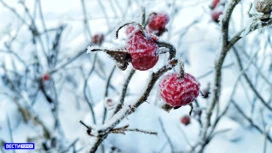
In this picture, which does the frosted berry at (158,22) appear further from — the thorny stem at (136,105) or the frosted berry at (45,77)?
the frosted berry at (45,77)

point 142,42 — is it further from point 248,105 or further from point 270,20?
point 248,105

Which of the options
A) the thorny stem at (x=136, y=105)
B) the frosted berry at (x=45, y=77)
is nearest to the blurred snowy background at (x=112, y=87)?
the frosted berry at (x=45, y=77)

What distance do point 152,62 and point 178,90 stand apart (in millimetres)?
66

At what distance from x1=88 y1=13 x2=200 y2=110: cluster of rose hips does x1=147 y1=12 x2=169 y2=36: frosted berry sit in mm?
276

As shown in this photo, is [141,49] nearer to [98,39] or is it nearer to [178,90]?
[178,90]

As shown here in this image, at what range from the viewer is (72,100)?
8.72 ft

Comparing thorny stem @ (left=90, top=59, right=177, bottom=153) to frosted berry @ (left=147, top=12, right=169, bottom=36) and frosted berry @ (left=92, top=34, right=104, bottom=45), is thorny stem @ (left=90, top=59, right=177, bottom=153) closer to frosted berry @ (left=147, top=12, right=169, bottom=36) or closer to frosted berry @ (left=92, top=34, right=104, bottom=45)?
frosted berry @ (left=147, top=12, right=169, bottom=36)

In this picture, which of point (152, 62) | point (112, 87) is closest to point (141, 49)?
point (152, 62)

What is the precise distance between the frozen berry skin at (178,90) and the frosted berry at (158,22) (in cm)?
32

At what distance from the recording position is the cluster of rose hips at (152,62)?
0.47 meters

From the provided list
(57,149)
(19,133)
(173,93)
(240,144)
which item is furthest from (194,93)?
(19,133)

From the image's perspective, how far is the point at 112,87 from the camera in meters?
1.91

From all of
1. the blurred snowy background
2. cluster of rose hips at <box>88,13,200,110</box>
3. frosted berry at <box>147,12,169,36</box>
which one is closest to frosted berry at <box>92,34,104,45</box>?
the blurred snowy background

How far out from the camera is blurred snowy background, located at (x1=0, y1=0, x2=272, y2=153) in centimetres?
151
